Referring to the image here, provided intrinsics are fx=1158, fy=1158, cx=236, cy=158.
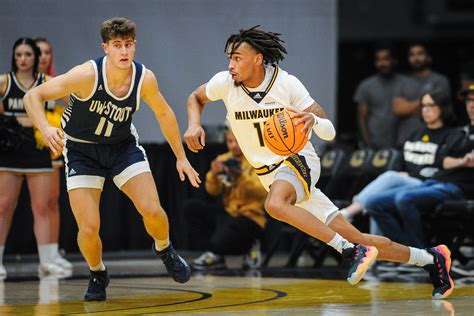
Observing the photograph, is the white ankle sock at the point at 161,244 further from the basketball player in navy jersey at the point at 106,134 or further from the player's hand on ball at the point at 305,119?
the player's hand on ball at the point at 305,119

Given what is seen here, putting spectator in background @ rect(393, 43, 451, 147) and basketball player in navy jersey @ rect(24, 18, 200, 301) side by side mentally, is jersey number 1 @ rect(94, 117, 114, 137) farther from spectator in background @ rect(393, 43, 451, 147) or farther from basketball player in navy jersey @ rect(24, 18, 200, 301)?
spectator in background @ rect(393, 43, 451, 147)

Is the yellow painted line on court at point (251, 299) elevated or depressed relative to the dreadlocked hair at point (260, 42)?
depressed

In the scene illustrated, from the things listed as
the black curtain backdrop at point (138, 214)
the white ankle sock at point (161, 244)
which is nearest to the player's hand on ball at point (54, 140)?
the white ankle sock at point (161, 244)

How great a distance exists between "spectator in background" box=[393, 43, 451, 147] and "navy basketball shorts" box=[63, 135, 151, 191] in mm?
5444

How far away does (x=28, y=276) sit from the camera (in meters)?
10.2

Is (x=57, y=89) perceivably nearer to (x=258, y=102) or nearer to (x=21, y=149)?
(x=258, y=102)

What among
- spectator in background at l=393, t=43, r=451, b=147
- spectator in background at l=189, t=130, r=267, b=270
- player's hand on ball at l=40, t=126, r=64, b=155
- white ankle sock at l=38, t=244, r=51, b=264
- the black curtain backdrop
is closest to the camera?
player's hand on ball at l=40, t=126, r=64, b=155

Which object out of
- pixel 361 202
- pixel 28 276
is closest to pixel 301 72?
pixel 361 202

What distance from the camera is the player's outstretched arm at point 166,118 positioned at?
25.8 ft

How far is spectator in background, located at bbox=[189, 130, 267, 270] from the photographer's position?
11289 millimetres

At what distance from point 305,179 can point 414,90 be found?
545 cm

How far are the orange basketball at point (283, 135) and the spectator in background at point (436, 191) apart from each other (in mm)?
3095

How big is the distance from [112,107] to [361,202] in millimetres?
3700

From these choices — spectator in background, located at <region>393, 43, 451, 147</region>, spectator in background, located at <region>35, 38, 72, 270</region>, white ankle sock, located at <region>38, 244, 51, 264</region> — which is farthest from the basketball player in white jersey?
spectator in background, located at <region>393, 43, 451, 147</region>
